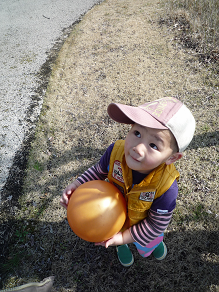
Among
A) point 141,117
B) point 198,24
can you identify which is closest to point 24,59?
point 141,117

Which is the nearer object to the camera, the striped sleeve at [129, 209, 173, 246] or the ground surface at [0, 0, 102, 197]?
the striped sleeve at [129, 209, 173, 246]

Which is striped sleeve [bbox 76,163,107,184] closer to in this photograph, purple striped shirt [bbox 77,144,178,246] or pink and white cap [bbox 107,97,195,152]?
purple striped shirt [bbox 77,144,178,246]

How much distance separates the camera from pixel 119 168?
2.07 meters

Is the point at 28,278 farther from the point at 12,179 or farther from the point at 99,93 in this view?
the point at 99,93

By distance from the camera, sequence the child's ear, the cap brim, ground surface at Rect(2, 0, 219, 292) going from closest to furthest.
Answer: the cap brim < the child's ear < ground surface at Rect(2, 0, 219, 292)

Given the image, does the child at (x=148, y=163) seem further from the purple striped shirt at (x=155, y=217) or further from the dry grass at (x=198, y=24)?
the dry grass at (x=198, y=24)

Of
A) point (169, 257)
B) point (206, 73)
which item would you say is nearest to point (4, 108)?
point (169, 257)

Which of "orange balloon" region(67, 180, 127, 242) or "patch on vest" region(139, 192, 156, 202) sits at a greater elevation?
"patch on vest" region(139, 192, 156, 202)

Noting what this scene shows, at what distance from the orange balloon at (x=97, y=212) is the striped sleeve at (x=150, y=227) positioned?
189 mm

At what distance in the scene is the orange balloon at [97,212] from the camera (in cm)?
189

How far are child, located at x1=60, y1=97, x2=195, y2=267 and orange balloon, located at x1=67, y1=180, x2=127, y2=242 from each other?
137 millimetres

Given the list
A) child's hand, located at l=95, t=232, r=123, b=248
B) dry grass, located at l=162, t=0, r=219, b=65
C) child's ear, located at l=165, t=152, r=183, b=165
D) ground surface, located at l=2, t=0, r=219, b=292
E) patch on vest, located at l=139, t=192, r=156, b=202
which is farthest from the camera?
dry grass, located at l=162, t=0, r=219, b=65

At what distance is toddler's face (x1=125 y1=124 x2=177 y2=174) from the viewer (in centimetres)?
167

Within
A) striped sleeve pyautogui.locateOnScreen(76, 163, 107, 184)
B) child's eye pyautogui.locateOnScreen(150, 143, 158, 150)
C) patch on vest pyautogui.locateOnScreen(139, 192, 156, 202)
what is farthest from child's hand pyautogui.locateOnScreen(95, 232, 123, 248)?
child's eye pyautogui.locateOnScreen(150, 143, 158, 150)
